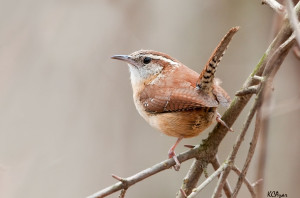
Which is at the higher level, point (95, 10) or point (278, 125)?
point (95, 10)

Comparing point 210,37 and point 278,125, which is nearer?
point 278,125

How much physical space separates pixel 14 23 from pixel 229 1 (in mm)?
2430

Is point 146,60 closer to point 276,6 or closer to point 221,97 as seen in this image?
point 221,97

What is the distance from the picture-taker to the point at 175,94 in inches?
150

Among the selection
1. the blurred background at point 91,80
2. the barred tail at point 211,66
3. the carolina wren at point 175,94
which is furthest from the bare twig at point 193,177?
the blurred background at point 91,80

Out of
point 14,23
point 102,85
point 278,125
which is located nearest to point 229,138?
point 278,125

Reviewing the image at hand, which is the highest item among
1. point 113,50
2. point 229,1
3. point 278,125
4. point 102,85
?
point 229,1

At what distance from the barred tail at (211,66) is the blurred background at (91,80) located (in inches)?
69.3

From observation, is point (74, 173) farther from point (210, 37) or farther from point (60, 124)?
point (210, 37)

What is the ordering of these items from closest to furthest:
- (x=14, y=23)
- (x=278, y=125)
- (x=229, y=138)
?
(x=278, y=125) < (x=229, y=138) < (x=14, y=23)

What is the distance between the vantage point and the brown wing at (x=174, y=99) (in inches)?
138

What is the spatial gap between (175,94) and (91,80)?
6.54ft

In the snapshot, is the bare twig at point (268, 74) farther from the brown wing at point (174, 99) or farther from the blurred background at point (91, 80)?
the blurred background at point (91, 80)

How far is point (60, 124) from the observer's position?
5648 mm
